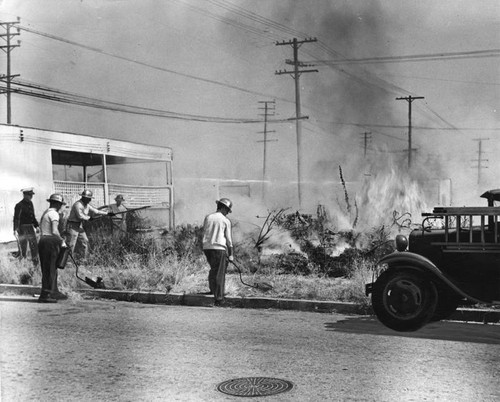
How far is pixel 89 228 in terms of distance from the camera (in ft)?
51.2

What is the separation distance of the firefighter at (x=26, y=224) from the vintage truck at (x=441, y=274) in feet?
28.9

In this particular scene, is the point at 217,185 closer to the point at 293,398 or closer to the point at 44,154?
the point at 44,154

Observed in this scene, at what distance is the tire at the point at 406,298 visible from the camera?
688cm

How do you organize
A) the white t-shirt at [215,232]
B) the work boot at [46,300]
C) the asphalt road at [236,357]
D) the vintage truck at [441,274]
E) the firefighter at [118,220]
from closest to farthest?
the asphalt road at [236,357] < the vintage truck at [441,274] < the white t-shirt at [215,232] < the work boot at [46,300] < the firefighter at [118,220]

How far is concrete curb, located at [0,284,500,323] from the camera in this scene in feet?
26.8

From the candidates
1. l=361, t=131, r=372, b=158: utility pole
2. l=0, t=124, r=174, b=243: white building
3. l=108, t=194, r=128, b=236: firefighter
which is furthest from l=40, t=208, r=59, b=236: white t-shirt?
l=361, t=131, r=372, b=158: utility pole

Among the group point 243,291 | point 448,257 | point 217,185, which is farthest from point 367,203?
point 217,185

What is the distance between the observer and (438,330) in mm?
7352

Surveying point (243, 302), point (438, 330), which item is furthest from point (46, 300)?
Answer: point (438, 330)

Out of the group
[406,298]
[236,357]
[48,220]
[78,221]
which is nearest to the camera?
[236,357]

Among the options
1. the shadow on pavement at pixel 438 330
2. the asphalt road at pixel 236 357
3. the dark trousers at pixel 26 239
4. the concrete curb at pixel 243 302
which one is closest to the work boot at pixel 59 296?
the concrete curb at pixel 243 302

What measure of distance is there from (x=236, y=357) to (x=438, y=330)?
2.63m

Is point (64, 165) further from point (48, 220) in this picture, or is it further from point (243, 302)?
point (243, 302)

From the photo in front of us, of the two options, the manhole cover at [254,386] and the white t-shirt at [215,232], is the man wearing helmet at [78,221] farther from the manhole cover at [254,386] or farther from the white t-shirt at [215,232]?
the manhole cover at [254,386]
